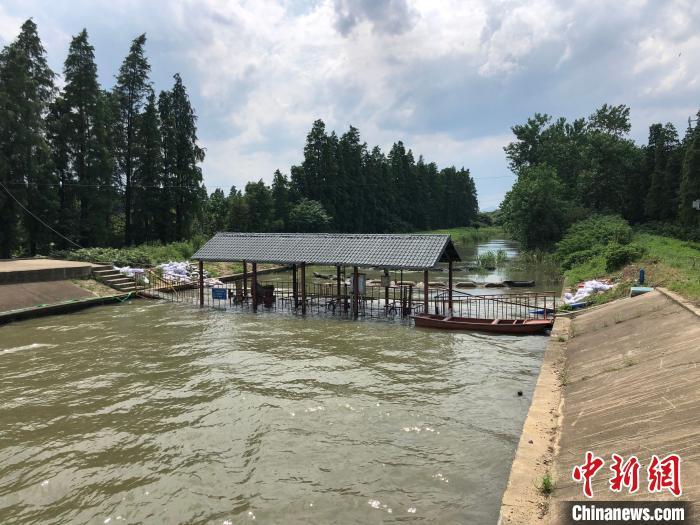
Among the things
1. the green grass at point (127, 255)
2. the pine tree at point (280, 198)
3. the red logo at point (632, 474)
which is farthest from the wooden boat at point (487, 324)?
the pine tree at point (280, 198)

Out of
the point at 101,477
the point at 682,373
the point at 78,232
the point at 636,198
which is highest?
the point at 636,198

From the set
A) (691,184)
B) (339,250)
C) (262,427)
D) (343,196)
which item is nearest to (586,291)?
(339,250)

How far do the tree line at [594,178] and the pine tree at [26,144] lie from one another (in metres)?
40.8

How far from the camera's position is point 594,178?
2280 inches

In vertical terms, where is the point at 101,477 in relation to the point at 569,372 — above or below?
below

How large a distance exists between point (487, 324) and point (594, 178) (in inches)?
1956

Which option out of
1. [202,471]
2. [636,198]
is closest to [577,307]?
[202,471]

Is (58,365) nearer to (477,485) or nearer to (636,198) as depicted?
(477,485)

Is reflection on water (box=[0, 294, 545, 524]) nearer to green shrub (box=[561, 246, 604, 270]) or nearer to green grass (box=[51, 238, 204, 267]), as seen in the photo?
green grass (box=[51, 238, 204, 267])

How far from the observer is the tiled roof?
60.8 ft

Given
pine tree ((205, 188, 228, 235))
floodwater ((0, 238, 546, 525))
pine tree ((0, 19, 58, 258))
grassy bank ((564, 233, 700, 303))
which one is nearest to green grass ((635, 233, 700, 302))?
grassy bank ((564, 233, 700, 303))

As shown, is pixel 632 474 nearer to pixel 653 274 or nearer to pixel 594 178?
pixel 653 274

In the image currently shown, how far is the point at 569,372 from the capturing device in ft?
36.6

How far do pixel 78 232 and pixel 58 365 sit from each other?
Result: 2558 centimetres
